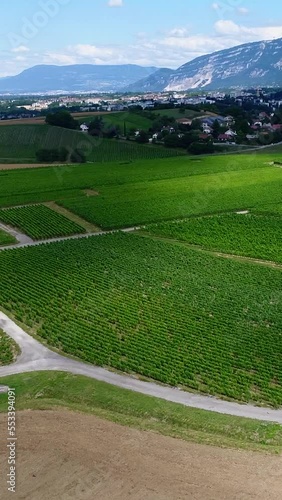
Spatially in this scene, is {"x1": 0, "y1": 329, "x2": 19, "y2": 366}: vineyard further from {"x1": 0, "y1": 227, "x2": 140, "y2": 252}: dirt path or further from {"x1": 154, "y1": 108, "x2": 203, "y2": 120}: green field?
{"x1": 154, "y1": 108, "x2": 203, "y2": 120}: green field

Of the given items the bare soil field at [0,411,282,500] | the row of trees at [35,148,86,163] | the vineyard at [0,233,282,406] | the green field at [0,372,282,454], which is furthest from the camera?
the row of trees at [35,148,86,163]

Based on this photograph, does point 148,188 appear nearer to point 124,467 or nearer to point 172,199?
point 172,199

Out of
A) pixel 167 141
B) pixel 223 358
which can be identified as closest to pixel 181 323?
pixel 223 358

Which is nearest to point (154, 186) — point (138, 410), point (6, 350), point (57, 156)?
point (57, 156)

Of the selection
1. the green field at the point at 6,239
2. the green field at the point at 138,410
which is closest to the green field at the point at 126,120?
the green field at the point at 6,239

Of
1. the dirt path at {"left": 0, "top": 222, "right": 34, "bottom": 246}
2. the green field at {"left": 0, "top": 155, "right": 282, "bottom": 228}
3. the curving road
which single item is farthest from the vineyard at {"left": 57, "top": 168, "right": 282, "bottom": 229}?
the curving road
